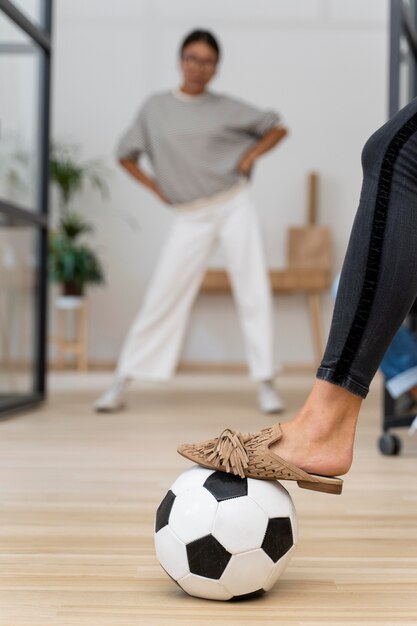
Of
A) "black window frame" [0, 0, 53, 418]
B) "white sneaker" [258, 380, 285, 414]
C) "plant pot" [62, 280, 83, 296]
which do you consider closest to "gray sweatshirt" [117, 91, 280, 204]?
"black window frame" [0, 0, 53, 418]

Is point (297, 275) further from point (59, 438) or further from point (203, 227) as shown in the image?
point (59, 438)

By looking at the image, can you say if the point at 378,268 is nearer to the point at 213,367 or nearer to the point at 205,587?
the point at 205,587

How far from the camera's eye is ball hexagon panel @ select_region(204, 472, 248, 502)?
1098mm

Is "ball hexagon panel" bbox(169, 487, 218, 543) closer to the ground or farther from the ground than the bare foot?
closer to the ground

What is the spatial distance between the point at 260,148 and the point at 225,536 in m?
2.63

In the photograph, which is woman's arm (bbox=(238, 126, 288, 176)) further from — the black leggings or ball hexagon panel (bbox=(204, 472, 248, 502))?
ball hexagon panel (bbox=(204, 472, 248, 502))

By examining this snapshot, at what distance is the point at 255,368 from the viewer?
3508mm

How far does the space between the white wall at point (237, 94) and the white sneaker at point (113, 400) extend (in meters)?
2.60

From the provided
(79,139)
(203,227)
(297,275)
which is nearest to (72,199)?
(79,139)

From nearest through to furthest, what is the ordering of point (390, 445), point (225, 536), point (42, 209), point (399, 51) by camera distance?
point (225, 536) < point (390, 445) < point (399, 51) < point (42, 209)

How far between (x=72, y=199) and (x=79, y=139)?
0.42 metres

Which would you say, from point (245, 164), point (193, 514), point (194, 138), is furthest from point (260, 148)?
point (193, 514)

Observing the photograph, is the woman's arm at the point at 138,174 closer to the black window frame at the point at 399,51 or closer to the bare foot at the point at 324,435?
the black window frame at the point at 399,51

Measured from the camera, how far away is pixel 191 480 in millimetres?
1135
